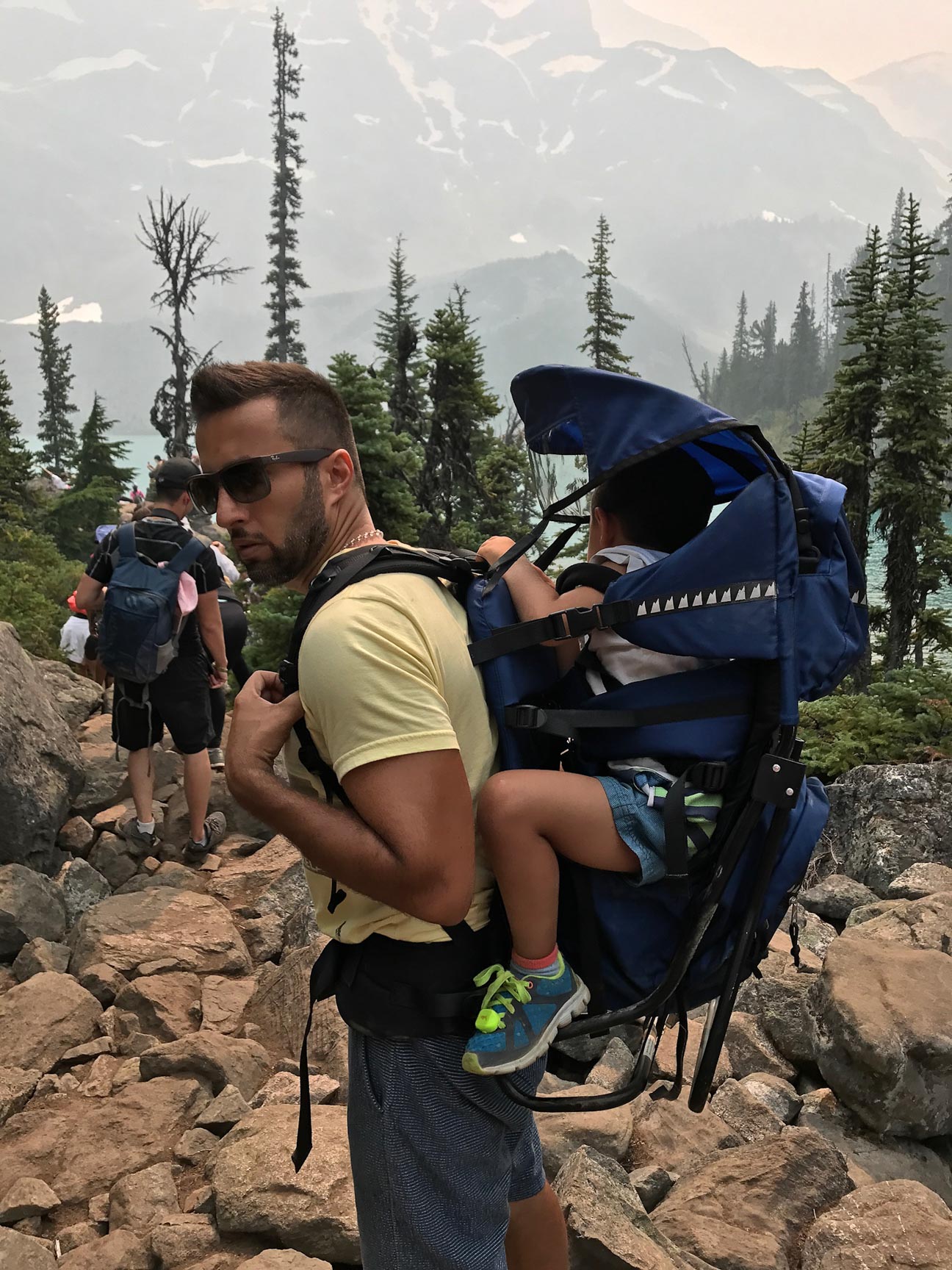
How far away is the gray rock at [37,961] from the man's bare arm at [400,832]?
14.6 ft

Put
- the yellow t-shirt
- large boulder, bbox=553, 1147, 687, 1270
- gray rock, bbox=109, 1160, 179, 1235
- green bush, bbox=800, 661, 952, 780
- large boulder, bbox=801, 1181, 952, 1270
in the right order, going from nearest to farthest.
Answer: the yellow t-shirt
large boulder, bbox=553, 1147, 687, 1270
large boulder, bbox=801, 1181, 952, 1270
gray rock, bbox=109, 1160, 179, 1235
green bush, bbox=800, 661, 952, 780

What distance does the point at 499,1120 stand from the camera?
1843mm

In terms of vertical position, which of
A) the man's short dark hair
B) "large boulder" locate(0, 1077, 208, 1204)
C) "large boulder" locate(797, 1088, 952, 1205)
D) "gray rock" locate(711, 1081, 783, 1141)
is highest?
the man's short dark hair

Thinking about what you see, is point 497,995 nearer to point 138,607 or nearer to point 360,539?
point 360,539

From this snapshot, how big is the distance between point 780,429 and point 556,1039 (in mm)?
94666

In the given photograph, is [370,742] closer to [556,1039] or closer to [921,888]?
[556,1039]

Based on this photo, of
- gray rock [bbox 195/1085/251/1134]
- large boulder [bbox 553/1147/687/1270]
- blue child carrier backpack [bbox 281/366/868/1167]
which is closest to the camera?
blue child carrier backpack [bbox 281/366/868/1167]

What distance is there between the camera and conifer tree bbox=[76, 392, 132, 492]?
31.3 m

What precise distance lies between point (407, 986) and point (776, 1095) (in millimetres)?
3408

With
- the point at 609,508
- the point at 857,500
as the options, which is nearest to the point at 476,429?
the point at 857,500

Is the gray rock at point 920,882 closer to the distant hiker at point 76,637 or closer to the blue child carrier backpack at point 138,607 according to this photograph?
the blue child carrier backpack at point 138,607

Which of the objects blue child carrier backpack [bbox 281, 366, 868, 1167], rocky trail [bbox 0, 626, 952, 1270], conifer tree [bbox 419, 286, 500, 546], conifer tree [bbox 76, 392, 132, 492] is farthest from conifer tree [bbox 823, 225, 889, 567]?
conifer tree [bbox 76, 392, 132, 492]

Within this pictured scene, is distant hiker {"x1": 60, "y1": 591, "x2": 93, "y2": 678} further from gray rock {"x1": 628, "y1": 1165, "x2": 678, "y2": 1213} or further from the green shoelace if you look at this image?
the green shoelace

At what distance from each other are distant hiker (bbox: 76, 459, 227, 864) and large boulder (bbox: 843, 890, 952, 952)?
4.46 meters
